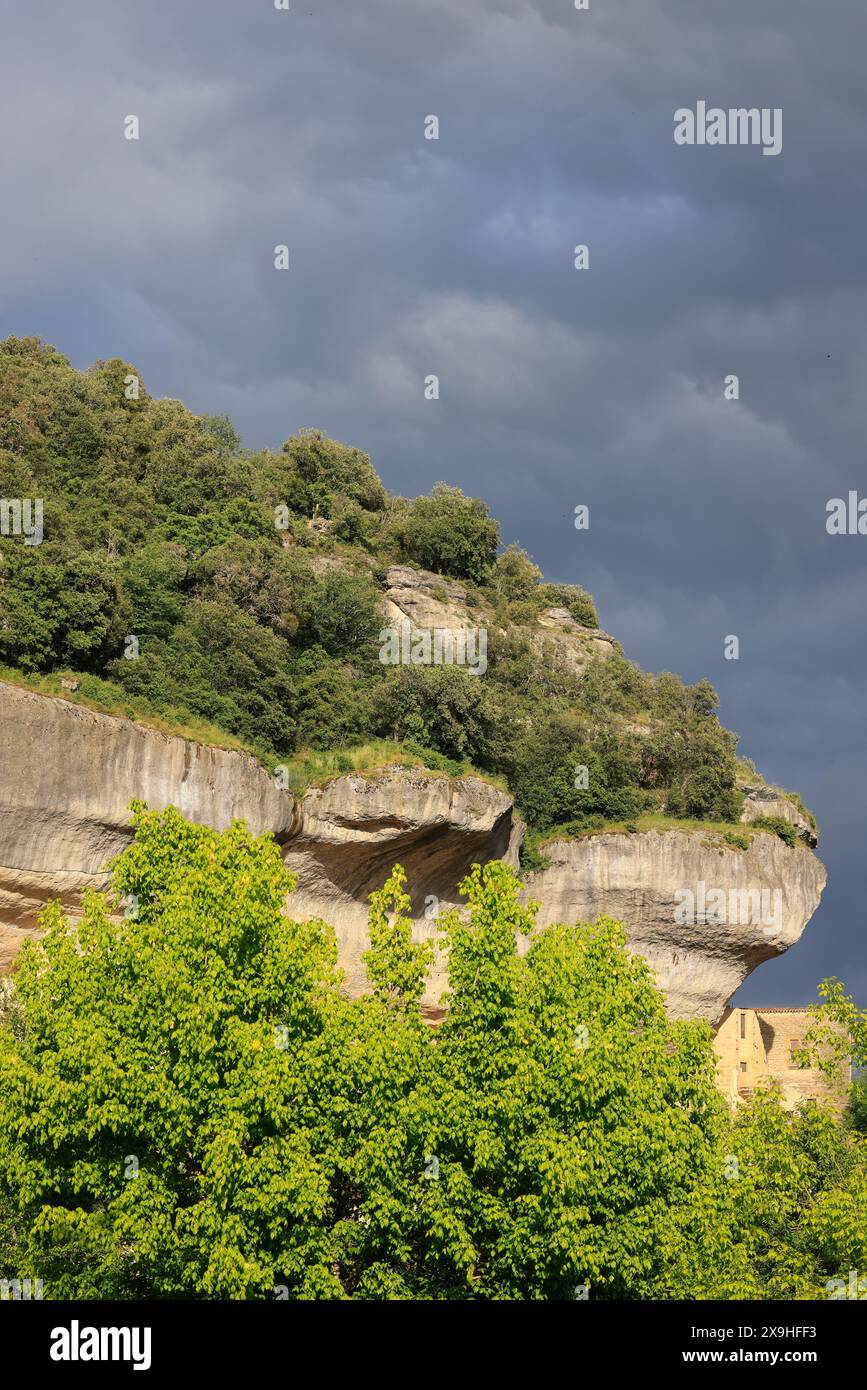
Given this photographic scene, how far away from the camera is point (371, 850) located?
133 ft

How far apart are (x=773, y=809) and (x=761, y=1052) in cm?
1142

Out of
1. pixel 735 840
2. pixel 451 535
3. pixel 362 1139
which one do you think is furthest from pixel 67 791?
pixel 451 535

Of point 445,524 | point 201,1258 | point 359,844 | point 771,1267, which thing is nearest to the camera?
point 201,1258

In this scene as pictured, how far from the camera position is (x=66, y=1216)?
20938 mm

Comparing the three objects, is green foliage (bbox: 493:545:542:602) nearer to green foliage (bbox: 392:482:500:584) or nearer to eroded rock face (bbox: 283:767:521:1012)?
green foliage (bbox: 392:482:500:584)

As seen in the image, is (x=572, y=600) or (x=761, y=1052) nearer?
(x=761, y=1052)

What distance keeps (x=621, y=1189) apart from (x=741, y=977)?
27735 mm

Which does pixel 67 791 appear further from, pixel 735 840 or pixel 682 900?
pixel 735 840

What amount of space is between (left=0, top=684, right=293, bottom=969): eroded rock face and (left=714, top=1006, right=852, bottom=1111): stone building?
27.6 metres

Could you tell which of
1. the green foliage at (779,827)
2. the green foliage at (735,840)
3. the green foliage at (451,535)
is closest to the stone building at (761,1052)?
the green foliage at (779,827)

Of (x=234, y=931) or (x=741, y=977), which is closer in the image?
(x=234, y=931)

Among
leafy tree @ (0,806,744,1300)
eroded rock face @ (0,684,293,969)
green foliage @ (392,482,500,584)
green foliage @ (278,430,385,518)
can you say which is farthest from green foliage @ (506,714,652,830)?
leafy tree @ (0,806,744,1300)
